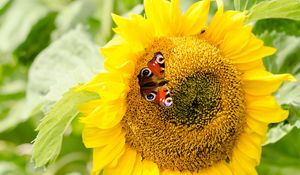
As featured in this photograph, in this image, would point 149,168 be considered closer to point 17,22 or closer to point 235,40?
point 235,40

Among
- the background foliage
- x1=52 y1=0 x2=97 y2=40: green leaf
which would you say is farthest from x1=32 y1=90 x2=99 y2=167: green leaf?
x1=52 y1=0 x2=97 y2=40: green leaf

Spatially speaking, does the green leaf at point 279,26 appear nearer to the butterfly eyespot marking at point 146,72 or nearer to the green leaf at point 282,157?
the green leaf at point 282,157

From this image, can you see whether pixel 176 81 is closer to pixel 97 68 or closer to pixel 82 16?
pixel 97 68

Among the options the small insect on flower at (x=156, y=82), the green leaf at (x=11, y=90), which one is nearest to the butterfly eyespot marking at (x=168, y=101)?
the small insect on flower at (x=156, y=82)

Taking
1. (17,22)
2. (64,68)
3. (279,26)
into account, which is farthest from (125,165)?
(17,22)

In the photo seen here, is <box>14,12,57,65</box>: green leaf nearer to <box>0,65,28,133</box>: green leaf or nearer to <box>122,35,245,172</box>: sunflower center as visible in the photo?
<box>0,65,28,133</box>: green leaf

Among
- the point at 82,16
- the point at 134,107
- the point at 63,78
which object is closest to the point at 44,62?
the point at 63,78
